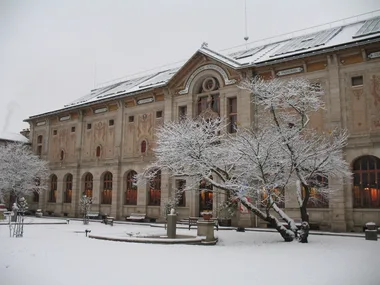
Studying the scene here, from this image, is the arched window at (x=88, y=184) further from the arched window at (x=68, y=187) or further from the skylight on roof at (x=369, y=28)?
the skylight on roof at (x=369, y=28)

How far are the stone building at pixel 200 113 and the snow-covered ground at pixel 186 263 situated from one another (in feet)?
28.7

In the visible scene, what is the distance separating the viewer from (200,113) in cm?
3575

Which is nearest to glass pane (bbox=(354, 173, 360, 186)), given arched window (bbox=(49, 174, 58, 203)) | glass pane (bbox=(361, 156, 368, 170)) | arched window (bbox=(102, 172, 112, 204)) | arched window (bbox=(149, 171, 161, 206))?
glass pane (bbox=(361, 156, 368, 170))

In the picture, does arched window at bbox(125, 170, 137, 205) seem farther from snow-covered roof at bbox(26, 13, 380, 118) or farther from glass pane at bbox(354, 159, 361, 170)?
glass pane at bbox(354, 159, 361, 170)

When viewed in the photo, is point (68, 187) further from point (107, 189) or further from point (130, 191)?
point (130, 191)

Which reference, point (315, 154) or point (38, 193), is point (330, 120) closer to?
point (315, 154)

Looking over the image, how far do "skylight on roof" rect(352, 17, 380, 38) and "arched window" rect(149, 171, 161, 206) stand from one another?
66.3 feet

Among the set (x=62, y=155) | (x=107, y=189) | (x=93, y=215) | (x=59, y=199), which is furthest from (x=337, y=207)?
(x=62, y=155)

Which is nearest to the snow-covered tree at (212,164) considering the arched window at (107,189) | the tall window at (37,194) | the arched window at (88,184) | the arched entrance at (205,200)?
the arched entrance at (205,200)

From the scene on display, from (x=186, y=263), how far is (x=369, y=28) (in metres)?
24.5

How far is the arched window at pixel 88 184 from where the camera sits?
4447cm

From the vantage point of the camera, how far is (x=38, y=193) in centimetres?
5044

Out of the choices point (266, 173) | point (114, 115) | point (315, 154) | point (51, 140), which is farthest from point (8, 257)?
point (51, 140)

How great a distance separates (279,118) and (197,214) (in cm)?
1133
